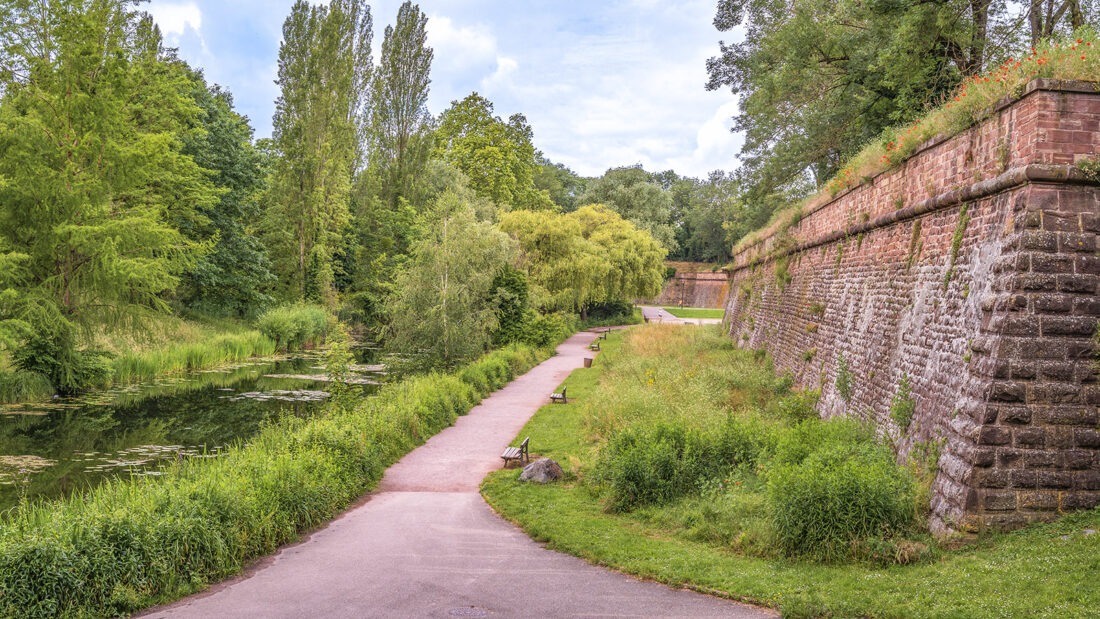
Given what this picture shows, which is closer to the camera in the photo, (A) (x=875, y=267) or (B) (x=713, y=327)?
(A) (x=875, y=267)

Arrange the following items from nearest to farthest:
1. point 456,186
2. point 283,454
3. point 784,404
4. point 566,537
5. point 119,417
Result: point 566,537 < point 283,454 < point 784,404 < point 119,417 < point 456,186

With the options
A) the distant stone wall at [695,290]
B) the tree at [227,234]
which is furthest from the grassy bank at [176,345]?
the distant stone wall at [695,290]

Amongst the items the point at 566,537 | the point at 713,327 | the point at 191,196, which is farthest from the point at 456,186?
the point at 566,537

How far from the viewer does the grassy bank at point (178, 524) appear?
6312 mm

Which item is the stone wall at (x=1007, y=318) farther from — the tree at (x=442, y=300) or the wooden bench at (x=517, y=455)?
the tree at (x=442, y=300)

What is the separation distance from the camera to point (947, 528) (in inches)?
274

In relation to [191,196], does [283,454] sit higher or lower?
lower

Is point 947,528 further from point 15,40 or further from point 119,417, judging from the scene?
point 15,40

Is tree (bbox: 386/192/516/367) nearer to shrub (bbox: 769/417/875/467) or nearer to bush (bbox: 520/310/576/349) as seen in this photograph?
bush (bbox: 520/310/576/349)

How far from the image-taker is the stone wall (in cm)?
688

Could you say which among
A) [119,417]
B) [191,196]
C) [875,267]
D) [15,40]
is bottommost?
[119,417]

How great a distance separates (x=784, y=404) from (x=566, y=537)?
6.08 meters

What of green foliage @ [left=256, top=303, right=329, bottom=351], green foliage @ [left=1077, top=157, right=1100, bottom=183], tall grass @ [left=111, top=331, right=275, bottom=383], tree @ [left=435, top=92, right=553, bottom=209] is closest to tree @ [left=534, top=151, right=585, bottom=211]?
tree @ [left=435, top=92, right=553, bottom=209]

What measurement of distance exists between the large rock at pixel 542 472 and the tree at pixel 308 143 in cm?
3103
